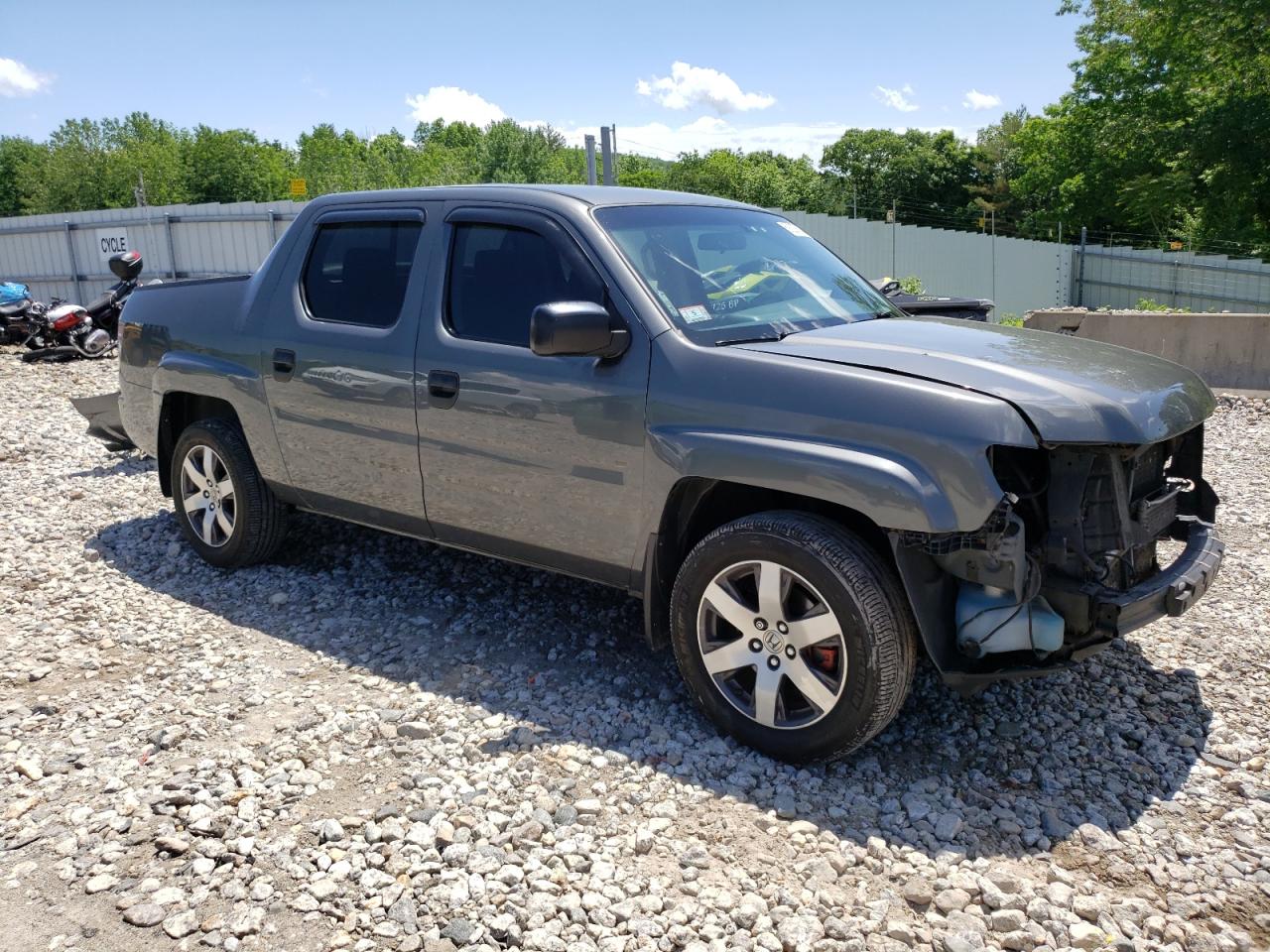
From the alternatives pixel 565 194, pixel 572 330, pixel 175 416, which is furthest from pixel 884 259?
pixel 572 330

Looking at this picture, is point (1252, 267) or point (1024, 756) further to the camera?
point (1252, 267)

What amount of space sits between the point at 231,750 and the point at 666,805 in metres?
1.61

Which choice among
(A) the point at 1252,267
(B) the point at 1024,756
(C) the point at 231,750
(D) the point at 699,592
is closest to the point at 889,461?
(D) the point at 699,592

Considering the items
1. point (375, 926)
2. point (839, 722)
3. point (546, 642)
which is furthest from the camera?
point (546, 642)

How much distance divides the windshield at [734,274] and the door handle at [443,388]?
2.90 feet

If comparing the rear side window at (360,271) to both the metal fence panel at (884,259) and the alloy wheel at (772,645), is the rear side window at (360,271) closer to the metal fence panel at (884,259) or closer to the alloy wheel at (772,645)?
the alloy wheel at (772,645)

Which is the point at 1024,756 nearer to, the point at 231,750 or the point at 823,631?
the point at 823,631

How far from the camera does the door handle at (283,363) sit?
4.93 m

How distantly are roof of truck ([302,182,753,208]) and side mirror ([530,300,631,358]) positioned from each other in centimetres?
75

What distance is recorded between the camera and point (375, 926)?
2.83 meters

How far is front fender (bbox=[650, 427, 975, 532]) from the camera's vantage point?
3129mm

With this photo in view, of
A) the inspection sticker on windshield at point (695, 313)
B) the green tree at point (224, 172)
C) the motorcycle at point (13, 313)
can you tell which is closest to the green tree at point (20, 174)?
the green tree at point (224, 172)

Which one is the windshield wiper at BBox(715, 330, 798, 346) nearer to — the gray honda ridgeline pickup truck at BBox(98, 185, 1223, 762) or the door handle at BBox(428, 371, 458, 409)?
the gray honda ridgeline pickup truck at BBox(98, 185, 1223, 762)

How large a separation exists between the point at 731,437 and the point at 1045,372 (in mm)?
1048
